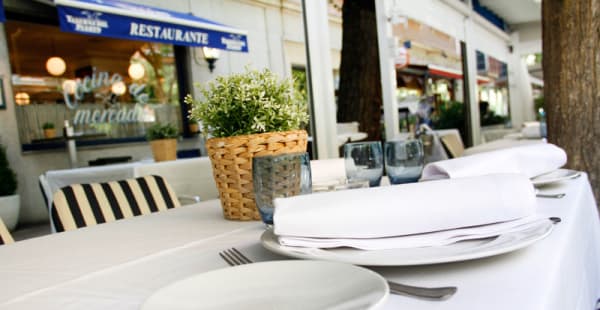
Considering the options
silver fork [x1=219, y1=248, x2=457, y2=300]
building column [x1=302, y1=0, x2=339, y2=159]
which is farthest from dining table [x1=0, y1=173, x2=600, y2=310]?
building column [x1=302, y1=0, x2=339, y2=159]

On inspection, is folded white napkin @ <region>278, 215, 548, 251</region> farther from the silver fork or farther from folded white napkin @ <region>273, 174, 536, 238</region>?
the silver fork

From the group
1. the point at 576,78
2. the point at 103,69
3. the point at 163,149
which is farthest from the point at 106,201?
the point at 103,69

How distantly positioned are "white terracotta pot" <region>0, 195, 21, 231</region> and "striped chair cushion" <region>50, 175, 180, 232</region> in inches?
157

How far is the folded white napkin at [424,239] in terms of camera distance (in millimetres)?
605

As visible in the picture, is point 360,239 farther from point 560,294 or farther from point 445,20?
point 445,20

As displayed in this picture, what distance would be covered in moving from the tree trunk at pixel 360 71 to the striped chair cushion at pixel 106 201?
8.69 ft

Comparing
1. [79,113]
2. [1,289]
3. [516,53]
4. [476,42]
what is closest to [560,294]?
[1,289]

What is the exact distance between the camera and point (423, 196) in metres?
0.64

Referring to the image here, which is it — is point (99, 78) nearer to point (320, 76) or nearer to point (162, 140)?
point (162, 140)

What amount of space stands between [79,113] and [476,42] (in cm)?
652

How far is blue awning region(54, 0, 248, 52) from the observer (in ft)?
12.9

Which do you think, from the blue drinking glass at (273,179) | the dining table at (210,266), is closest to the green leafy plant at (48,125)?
the dining table at (210,266)

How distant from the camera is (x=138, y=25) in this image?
4465 millimetres

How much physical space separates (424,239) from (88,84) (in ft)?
21.0
